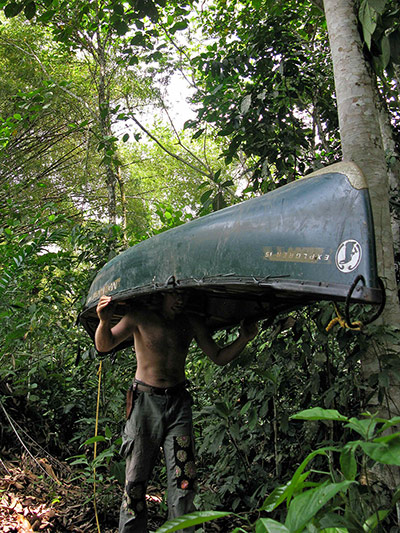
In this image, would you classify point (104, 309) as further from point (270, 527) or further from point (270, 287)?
point (270, 527)

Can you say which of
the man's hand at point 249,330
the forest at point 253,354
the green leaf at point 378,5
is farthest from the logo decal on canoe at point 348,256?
the green leaf at point 378,5

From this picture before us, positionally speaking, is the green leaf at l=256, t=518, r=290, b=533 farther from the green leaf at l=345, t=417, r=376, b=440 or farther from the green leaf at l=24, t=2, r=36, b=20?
the green leaf at l=24, t=2, r=36, b=20

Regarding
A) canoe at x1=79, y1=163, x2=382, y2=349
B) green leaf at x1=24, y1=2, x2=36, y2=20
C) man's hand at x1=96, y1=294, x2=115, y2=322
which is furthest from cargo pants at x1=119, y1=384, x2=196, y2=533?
green leaf at x1=24, y1=2, x2=36, y2=20

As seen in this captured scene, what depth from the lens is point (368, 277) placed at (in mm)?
1441

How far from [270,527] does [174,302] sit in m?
1.68

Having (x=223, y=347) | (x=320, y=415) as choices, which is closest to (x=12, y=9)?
(x=223, y=347)

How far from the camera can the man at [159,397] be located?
2.41 m

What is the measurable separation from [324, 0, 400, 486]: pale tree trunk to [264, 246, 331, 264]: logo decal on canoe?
651 mm

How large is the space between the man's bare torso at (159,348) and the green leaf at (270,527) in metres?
1.59

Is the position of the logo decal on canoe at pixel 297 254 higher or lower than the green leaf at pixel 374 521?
higher

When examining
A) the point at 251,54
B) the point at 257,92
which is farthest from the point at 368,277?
the point at 251,54

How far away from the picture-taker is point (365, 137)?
229 cm

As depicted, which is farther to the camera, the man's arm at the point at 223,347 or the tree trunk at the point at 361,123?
the man's arm at the point at 223,347

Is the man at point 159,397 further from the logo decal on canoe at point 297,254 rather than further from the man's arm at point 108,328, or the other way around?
the logo decal on canoe at point 297,254
